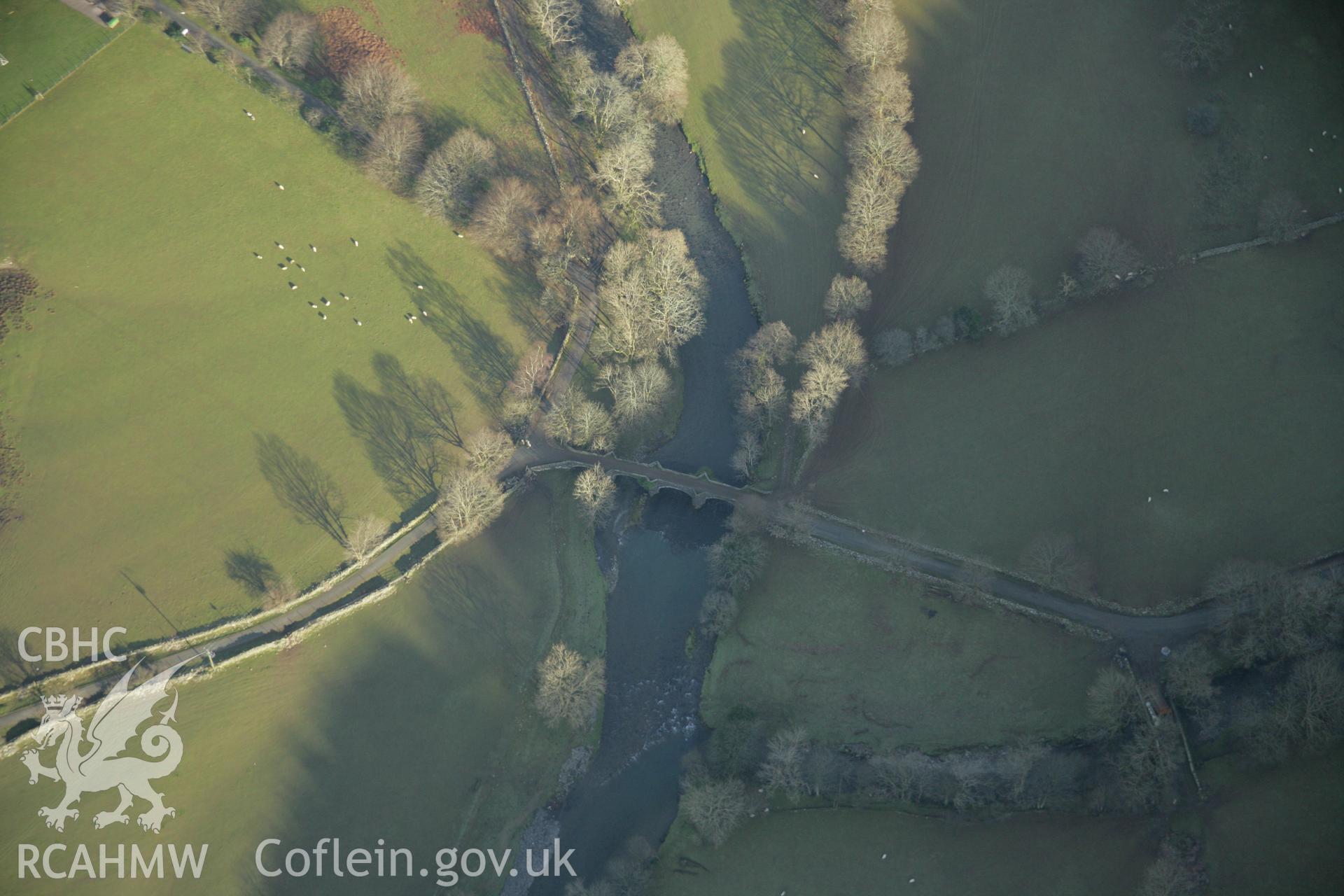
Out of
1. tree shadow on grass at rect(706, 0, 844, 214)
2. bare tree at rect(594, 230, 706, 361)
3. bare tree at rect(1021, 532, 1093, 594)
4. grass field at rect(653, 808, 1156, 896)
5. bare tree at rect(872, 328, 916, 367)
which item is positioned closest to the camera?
grass field at rect(653, 808, 1156, 896)

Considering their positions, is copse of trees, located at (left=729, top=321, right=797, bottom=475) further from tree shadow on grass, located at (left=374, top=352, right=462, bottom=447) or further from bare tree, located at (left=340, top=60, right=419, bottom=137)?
bare tree, located at (left=340, top=60, right=419, bottom=137)

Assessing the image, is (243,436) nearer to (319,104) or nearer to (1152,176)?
(319,104)

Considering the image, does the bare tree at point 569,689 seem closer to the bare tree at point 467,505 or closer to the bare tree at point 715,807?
the bare tree at point 715,807

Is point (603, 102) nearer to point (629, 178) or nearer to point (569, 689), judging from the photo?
point (629, 178)

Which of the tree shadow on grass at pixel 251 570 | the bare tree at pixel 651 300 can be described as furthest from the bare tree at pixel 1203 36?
the tree shadow on grass at pixel 251 570

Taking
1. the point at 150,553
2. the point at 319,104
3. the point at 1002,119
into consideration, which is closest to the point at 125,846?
the point at 150,553

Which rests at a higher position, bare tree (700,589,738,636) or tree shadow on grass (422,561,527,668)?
bare tree (700,589,738,636)

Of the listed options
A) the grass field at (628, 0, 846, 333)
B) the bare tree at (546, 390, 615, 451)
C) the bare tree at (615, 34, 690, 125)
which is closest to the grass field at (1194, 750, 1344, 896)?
the grass field at (628, 0, 846, 333)
